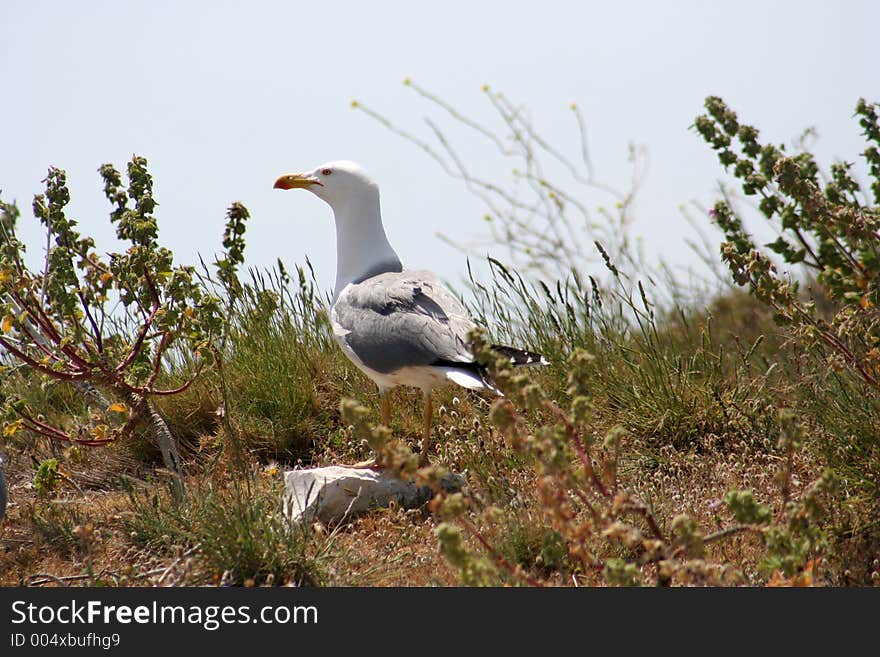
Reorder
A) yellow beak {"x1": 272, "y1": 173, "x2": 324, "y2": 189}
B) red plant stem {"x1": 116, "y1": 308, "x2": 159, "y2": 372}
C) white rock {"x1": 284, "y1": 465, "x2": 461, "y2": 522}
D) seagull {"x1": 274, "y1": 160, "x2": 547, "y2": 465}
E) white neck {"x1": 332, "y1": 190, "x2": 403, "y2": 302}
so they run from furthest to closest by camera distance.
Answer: yellow beak {"x1": 272, "y1": 173, "x2": 324, "y2": 189} → white neck {"x1": 332, "y1": 190, "x2": 403, "y2": 302} → red plant stem {"x1": 116, "y1": 308, "x2": 159, "y2": 372} → white rock {"x1": 284, "y1": 465, "x2": 461, "y2": 522} → seagull {"x1": 274, "y1": 160, "x2": 547, "y2": 465}

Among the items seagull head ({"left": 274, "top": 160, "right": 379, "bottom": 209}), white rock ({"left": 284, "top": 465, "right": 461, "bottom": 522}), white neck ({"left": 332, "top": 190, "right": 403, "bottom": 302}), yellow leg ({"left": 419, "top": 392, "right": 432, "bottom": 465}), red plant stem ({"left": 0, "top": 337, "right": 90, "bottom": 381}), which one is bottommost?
white rock ({"left": 284, "top": 465, "right": 461, "bottom": 522})

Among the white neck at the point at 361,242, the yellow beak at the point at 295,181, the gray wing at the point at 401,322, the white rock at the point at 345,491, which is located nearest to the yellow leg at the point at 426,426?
the white rock at the point at 345,491

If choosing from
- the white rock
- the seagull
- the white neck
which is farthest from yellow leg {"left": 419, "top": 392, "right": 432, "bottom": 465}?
the white neck

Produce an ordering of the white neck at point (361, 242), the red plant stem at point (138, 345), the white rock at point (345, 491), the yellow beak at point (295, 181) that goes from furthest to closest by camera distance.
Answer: the yellow beak at point (295, 181)
the white neck at point (361, 242)
the red plant stem at point (138, 345)
the white rock at point (345, 491)

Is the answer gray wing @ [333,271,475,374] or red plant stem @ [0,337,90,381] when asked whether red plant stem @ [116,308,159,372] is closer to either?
red plant stem @ [0,337,90,381]

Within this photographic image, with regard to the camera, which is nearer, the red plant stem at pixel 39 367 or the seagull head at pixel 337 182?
the red plant stem at pixel 39 367

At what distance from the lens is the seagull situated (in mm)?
4559

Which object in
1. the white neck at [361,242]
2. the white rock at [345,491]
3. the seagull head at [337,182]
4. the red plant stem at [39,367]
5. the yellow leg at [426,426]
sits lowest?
the white rock at [345,491]

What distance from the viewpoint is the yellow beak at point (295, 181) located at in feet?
17.8

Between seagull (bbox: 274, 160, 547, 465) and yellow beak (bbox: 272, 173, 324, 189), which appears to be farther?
yellow beak (bbox: 272, 173, 324, 189)

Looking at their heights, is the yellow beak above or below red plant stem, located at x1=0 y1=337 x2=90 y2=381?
above

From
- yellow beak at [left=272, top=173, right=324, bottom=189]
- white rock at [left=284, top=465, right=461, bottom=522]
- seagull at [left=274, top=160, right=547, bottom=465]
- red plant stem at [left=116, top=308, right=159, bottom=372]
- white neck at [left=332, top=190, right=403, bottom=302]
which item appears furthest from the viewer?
yellow beak at [left=272, top=173, right=324, bottom=189]

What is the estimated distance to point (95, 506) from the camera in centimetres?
536

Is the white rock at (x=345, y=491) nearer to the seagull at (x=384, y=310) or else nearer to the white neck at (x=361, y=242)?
the seagull at (x=384, y=310)
